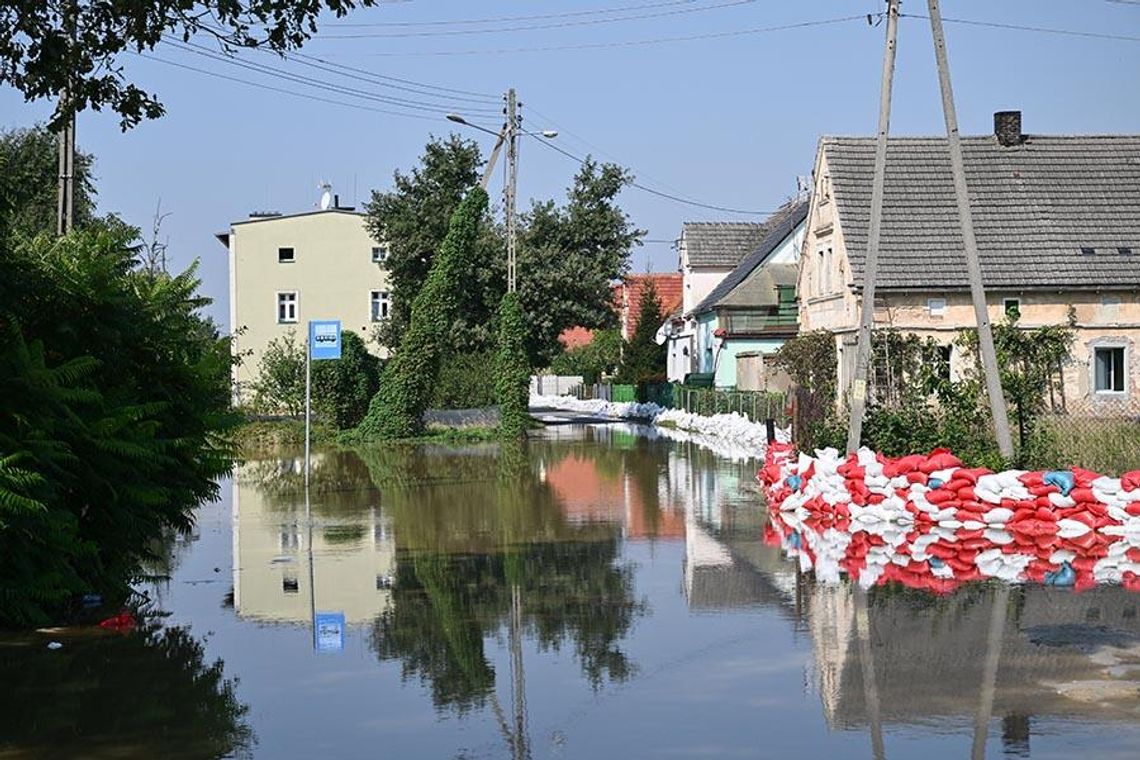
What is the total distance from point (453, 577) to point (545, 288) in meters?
40.2

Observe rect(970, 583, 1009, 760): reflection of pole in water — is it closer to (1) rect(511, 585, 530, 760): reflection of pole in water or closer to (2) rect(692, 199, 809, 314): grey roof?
(1) rect(511, 585, 530, 760): reflection of pole in water

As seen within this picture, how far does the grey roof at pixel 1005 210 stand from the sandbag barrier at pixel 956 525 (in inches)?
814

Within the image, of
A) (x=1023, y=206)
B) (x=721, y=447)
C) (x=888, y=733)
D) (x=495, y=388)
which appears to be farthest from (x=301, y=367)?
(x=888, y=733)

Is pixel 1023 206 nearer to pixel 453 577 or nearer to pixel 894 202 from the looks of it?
pixel 894 202

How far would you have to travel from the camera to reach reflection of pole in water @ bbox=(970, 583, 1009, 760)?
328 inches

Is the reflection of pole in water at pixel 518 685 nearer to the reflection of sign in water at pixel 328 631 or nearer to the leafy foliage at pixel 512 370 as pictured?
the reflection of sign in water at pixel 328 631

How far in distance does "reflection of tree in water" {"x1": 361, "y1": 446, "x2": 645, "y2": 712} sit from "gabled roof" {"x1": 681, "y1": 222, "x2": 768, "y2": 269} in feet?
161

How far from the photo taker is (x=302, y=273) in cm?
6775

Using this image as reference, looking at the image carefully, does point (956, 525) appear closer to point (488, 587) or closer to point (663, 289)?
Answer: point (488, 587)

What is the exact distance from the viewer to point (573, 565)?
1631 centimetres

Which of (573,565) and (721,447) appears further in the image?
(721,447)

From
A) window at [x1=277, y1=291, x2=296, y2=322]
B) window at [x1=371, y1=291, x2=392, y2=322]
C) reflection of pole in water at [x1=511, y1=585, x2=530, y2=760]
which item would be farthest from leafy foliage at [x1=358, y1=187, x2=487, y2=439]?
reflection of pole in water at [x1=511, y1=585, x2=530, y2=760]

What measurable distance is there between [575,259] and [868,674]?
149 feet

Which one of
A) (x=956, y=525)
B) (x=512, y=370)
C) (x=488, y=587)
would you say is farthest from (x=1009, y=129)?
(x=488, y=587)
